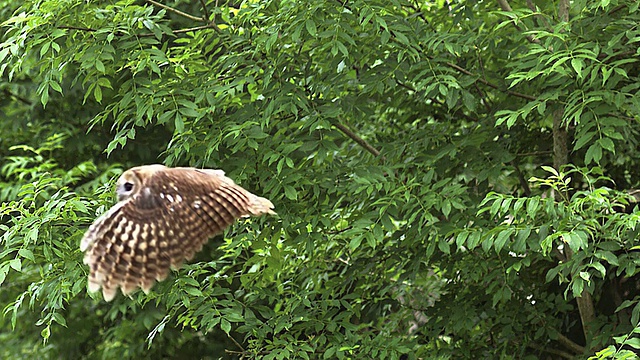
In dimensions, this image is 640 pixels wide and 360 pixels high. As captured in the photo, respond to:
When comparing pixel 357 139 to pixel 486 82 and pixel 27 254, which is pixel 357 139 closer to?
pixel 486 82

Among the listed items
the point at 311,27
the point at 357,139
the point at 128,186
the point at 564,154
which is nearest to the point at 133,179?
the point at 128,186

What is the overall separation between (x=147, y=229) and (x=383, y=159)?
6.87ft

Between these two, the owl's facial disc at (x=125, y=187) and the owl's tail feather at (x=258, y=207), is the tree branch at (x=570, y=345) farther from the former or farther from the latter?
the owl's facial disc at (x=125, y=187)

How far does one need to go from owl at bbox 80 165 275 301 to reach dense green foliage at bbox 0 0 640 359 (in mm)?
1225

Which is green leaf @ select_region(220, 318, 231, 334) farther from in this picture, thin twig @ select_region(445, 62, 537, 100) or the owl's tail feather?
thin twig @ select_region(445, 62, 537, 100)

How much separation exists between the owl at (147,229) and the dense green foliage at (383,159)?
1225 millimetres

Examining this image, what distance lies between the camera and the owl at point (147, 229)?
1932mm

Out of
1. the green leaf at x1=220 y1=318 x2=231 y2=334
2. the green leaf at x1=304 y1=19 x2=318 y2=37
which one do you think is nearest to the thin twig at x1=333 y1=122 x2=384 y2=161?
the green leaf at x1=304 y1=19 x2=318 y2=37

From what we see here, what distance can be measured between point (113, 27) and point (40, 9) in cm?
28

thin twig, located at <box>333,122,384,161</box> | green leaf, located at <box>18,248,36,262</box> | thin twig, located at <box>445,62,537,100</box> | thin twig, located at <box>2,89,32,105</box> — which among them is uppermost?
thin twig, located at <box>445,62,537,100</box>

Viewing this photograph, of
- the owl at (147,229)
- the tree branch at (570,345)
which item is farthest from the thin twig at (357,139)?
the owl at (147,229)

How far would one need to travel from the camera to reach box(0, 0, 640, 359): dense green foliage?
3.22 m

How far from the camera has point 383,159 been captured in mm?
3930

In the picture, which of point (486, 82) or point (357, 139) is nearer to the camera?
point (486, 82)
